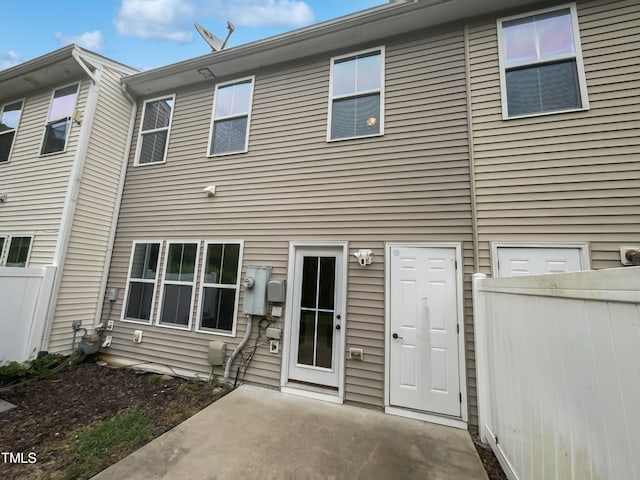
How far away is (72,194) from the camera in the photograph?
498 centimetres

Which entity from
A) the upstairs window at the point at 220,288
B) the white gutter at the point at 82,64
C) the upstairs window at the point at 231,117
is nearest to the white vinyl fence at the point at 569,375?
the upstairs window at the point at 220,288

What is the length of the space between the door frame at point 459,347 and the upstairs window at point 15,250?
6698 millimetres

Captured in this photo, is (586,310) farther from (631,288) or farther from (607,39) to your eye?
(607,39)

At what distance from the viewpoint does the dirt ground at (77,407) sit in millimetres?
2543

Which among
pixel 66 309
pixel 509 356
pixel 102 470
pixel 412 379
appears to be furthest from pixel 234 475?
pixel 66 309

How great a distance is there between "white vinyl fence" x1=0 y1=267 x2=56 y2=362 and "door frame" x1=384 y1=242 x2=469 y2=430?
5.71 meters

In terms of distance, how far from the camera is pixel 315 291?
4125 millimetres

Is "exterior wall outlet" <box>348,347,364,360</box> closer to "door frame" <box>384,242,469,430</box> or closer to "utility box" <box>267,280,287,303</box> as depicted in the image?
"door frame" <box>384,242,469,430</box>

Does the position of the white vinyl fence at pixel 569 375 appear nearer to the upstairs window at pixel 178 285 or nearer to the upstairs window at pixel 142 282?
the upstairs window at pixel 178 285

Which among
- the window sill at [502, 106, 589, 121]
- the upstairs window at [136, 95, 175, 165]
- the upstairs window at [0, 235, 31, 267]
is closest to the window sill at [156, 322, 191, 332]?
the upstairs window at [0, 235, 31, 267]

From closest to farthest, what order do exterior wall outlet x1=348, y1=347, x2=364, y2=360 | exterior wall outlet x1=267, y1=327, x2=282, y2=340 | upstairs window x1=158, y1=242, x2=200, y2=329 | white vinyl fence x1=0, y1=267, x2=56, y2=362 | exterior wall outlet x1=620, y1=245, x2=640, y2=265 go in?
exterior wall outlet x1=620, y1=245, x2=640, y2=265 → exterior wall outlet x1=348, y1=347, x2=364, y2=360 → exterior wall outlet x1=267, y1=327, x2=282, y2=340 → white vinyl fence x1=0, y1=267, x2=56, y2=362 → upstairs window x1=158, y1=242, x2=200, y2=329

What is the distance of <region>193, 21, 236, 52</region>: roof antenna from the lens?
5.29 meters

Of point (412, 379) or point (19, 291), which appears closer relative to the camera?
point (412, 379)

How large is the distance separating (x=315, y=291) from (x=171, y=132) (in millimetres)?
4486
